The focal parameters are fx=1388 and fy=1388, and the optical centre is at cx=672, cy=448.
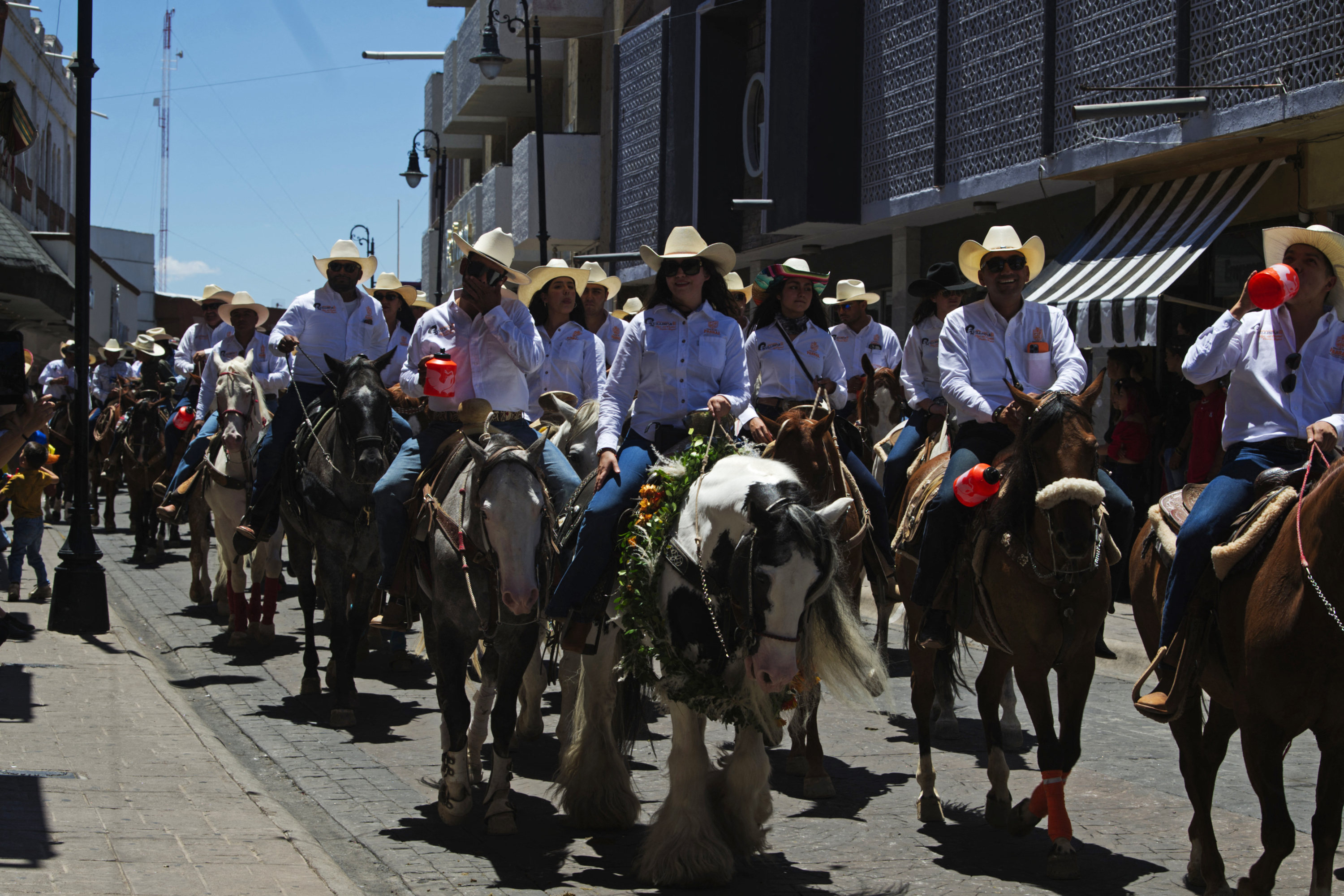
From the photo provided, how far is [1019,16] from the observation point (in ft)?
56.9

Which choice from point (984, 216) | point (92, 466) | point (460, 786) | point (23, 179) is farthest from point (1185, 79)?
point (23, 179)

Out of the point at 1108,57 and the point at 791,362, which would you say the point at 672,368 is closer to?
the point at 791,362

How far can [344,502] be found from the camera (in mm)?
9586

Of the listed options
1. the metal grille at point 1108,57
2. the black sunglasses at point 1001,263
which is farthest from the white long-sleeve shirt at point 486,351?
the metal grille at point 1108,57

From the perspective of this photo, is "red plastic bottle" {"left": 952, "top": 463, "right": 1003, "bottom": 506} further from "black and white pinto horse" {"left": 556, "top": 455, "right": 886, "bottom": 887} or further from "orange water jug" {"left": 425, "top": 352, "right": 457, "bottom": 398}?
"orange water jug" {"left": 425, "top": 352, "right": 457, "bottom": 398}

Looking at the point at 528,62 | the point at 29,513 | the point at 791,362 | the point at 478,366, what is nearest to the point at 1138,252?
the point at 791,362

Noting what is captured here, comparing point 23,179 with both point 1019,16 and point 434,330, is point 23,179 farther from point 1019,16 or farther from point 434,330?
point 434,330

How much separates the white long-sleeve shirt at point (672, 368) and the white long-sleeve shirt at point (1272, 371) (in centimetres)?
232

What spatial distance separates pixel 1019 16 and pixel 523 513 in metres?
13.1

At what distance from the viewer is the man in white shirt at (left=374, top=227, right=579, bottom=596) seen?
24.5 ft

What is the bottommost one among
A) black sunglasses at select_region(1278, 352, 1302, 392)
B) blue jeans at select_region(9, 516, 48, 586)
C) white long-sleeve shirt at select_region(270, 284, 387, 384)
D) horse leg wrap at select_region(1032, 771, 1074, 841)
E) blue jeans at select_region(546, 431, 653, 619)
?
horse leg wrap at select_region(1032, 771, 1074, 841)

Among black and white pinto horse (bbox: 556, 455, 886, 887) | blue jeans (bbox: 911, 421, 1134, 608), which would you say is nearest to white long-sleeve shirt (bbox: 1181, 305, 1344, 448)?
blue jeans (bbox: 911, 421, 1134, 608)

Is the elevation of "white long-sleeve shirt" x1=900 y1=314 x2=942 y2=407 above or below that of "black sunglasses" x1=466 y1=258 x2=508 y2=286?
below

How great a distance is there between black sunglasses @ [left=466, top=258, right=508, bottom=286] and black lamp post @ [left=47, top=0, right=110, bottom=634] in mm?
5478
